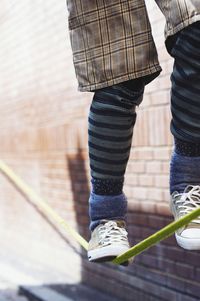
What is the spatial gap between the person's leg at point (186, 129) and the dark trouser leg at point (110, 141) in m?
0.18

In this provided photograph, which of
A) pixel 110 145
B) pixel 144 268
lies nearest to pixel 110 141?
pixel 110 145

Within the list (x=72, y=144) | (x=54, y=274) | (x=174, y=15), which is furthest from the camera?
(x=54, y=274)

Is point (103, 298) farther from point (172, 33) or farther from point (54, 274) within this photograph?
point (172, 33)

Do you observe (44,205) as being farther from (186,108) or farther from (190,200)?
(186,108)

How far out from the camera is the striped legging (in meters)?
1.89

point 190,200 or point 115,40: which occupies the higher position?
point 115,40

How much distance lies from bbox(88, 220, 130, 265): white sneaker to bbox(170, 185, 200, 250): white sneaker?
22 cm

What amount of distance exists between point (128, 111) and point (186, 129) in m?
0.25

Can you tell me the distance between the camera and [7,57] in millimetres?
6523

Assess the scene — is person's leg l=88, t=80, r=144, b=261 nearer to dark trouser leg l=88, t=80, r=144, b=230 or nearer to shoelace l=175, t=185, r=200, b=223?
dark trouser leg l=88, t=80, r=144, b=230

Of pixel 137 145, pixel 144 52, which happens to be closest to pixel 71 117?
pixel 137 145

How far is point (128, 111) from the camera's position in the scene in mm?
2148

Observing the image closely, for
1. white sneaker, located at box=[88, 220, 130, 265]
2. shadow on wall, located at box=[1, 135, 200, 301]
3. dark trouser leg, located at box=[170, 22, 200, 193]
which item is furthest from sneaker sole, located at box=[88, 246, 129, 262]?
shadow on wall, located at box=[1, 135, 200, 301]

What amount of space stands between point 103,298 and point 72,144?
1281 millimetres
